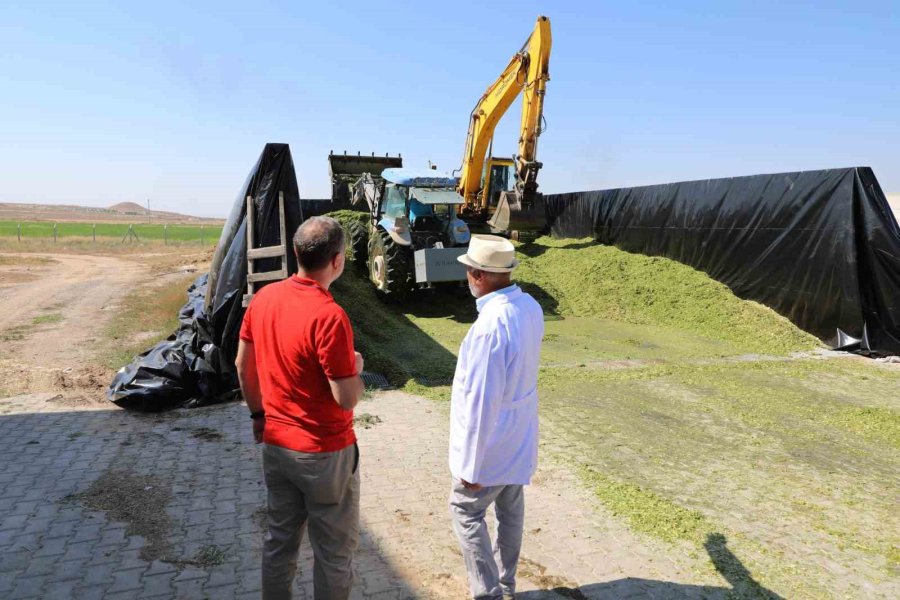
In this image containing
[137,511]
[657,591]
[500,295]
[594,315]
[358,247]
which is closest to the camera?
[500,295]

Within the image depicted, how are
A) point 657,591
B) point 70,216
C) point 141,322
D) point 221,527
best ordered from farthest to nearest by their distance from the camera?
point 70,216
point 141,322
point 221,527
point 657,591

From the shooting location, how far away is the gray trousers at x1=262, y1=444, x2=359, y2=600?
7.53 ft

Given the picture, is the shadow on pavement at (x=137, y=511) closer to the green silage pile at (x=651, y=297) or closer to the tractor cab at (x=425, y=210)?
the tractor cab at (x=425, y=210)

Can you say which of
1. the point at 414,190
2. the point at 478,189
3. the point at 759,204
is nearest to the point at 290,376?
the point at 414,190

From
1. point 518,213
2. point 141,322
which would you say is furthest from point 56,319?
point 518,213

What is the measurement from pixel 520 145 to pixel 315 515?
461 inches

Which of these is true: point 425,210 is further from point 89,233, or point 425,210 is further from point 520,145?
point 89,233

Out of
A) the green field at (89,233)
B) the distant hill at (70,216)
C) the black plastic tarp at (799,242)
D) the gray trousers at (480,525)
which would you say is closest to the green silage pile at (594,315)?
the black plastic tarp at (799,242)

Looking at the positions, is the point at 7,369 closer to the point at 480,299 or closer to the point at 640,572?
the point at 480,299

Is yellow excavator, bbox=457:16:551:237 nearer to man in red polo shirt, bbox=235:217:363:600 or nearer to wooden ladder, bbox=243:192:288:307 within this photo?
wooden ladder, bbox=243:192:288:307

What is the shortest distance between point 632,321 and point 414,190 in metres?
5.11

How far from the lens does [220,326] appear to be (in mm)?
6293

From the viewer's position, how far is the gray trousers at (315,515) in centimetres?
229

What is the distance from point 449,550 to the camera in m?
3.51
